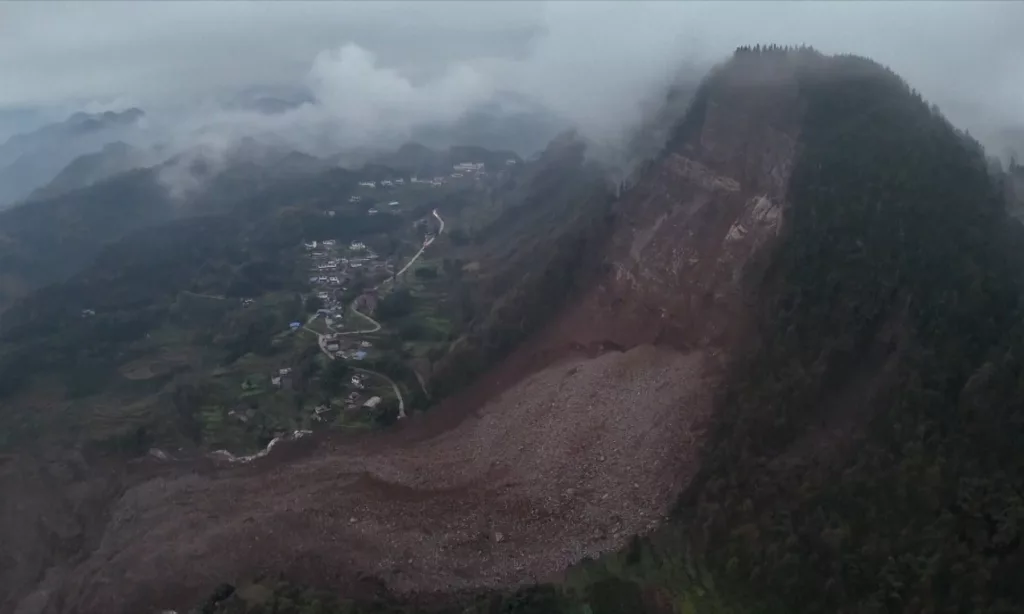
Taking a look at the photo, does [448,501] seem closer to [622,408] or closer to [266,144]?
[622,408]

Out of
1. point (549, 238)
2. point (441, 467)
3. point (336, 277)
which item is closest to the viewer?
point (441, 467)

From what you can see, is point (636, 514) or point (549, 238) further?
point (549, 238)

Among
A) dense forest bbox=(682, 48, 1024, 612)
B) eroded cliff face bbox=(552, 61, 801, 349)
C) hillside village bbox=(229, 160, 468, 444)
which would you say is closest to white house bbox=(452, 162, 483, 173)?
hillside village bbox=(229, 160, 468, 444)

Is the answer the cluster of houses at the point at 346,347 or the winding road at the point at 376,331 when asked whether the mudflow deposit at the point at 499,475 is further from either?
the cluster of houses at the point at 346,347

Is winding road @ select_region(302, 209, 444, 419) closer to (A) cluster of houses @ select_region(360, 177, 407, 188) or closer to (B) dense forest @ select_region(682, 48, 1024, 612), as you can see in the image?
(B) dense forest @ select_region(682, 48, 1024, 612)

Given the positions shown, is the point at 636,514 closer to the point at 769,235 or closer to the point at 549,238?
the point at 769,235

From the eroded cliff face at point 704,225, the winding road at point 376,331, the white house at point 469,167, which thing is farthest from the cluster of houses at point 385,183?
the eroded cliff face at point 704,225

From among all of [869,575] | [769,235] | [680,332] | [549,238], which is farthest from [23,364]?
[869,575]
